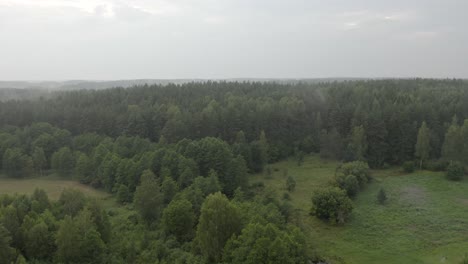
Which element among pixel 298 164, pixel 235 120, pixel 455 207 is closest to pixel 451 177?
pixel 455 207

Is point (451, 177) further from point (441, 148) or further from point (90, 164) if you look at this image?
point (90, 164)

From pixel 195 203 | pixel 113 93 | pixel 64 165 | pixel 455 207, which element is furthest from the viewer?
pixel 113 93

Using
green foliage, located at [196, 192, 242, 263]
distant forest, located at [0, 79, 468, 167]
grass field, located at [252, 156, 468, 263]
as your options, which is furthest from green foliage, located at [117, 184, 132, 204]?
green foliage, located at [196, 192, 242, 263]

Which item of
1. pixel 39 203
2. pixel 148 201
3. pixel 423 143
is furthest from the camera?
pixel 423 143

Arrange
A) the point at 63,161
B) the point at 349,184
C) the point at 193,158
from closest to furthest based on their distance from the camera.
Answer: the point at 349,184 < the point at 193,158 < the point at 63,161

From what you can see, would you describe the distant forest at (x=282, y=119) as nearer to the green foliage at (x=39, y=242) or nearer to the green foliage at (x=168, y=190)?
the green foliage at (x=168, y=190)

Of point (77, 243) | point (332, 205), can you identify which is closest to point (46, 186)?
point (77, 243)

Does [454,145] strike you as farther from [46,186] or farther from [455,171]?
[46,186]
